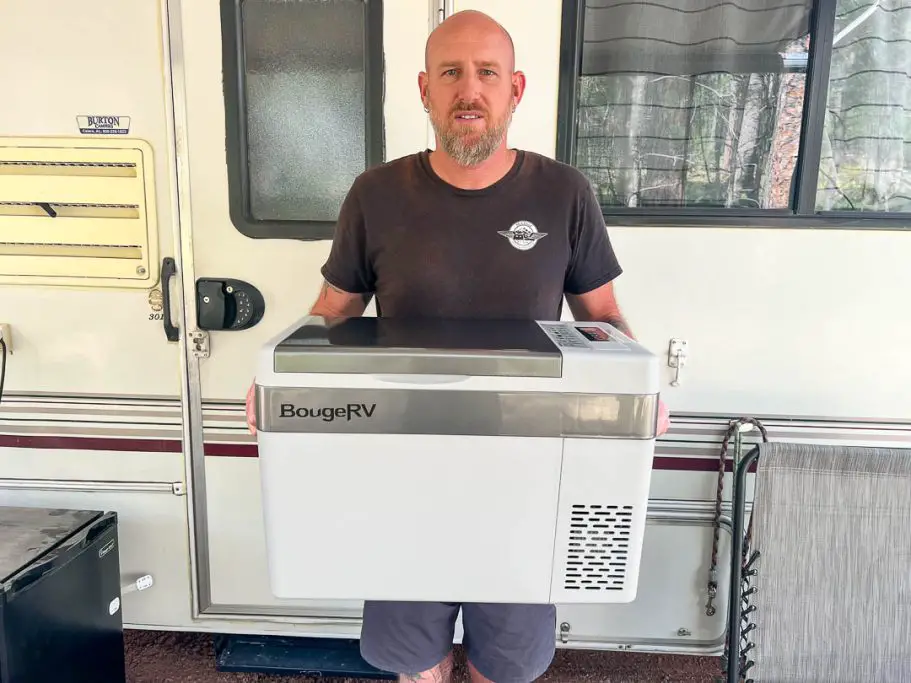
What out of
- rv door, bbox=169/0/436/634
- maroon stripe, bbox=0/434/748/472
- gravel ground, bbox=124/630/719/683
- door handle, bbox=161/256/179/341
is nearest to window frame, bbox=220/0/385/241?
rv door, bbox=169/0/436/634

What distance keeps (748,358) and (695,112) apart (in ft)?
2.32

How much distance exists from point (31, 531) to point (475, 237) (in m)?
1.55

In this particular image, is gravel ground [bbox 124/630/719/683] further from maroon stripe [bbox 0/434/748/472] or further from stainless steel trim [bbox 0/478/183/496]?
maroon stripe [bbox 0/434/748/472]

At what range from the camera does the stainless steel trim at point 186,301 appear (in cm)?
168

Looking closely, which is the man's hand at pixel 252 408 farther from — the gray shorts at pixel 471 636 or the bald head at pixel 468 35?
the bald head at pixel 468 35

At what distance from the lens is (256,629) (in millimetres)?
1978

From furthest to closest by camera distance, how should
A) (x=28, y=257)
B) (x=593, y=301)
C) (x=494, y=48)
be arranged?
(x=28, y=257) → (x=593, y=301) → (x=494, y=48)

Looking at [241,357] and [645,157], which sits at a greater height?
[645,157]

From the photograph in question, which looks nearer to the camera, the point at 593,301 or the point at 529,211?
the point at 529,211

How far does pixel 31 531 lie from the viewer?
1.77m

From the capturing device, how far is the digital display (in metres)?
1.05

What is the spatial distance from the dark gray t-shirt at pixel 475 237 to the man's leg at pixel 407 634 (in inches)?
26.0

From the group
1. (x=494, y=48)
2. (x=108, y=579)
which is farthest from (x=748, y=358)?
(x=108, y=579)

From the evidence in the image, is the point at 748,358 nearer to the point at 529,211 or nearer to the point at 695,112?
the point at 695,112
